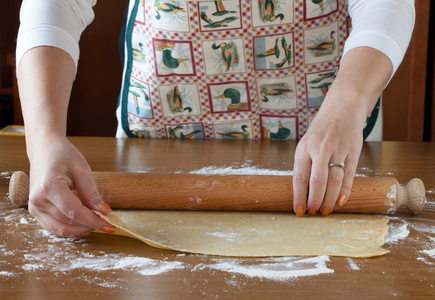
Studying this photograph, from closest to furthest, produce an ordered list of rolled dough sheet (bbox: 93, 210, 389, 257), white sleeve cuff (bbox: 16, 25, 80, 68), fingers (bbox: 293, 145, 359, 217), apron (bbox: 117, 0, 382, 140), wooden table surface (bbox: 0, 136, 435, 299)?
wooden table surface (bbox: 0, 136, 435, 299) < rolled dough sheet (bbox: 93, 210, 389, 257) < fingers (bbox: 293, 145, 359, 217) < white sleeve cuff (bbox: 16, 25, 80, 68) < apron (bbox: 117, 0, 382, 140)

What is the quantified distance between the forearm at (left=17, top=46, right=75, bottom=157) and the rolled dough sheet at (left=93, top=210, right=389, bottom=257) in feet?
0.58

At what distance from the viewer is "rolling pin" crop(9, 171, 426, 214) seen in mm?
867

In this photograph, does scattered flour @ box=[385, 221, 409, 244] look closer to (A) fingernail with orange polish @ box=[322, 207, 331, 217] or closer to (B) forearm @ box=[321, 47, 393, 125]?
(A) fingernail with orange polish @ box=[322, 207, 331, 217]

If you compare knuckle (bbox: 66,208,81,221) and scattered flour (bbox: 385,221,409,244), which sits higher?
knuckle (bbox: 66,208,81,221)

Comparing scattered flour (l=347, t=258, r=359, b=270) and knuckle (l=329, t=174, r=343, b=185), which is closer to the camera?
scattered flour (l=347, t=258, r=359, b=270)

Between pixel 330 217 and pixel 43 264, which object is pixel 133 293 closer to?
pixel 43 264

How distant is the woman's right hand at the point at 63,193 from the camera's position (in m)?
0.74

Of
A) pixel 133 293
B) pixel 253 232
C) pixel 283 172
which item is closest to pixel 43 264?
pixel 133 293

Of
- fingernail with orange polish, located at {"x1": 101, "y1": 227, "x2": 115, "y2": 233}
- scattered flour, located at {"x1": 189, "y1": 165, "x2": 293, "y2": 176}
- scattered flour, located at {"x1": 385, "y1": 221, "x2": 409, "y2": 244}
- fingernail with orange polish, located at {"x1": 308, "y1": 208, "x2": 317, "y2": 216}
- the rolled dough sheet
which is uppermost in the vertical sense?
scattered flour, located at {"x1": 189, "y1": 165, "x2": 293, "y2": 176}

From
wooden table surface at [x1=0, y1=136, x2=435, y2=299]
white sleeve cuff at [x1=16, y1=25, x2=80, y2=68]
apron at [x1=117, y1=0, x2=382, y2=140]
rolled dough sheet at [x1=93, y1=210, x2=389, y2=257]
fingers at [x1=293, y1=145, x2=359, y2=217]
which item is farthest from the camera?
apron at [x1=117, y1=0, x2=382, y2=140]

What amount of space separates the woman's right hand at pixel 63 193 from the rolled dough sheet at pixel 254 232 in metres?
0.03

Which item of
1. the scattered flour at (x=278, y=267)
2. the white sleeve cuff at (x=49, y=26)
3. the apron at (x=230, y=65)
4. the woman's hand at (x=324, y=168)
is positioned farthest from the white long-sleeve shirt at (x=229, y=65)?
the scattered flour at (x=278, y=267)

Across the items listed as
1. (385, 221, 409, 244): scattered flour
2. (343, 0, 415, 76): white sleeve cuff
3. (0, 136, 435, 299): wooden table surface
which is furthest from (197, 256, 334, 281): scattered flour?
(343, 0, 415, 76): white sleeve cuff

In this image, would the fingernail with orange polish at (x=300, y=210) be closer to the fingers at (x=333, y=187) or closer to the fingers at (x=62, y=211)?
the fingers at (x=333, y=187)
